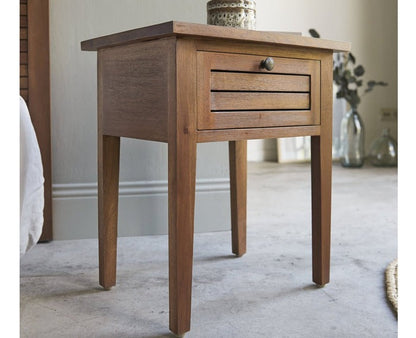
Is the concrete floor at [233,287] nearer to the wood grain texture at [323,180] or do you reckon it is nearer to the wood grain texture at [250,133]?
the wood grain texture at [323,180]

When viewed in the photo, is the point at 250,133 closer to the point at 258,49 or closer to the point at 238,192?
the point at 258,49

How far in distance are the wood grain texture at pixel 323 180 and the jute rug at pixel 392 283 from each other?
16cm

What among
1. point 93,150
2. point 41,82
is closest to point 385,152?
point 93,150

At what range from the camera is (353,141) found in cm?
397

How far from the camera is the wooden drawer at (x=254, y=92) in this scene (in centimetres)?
116

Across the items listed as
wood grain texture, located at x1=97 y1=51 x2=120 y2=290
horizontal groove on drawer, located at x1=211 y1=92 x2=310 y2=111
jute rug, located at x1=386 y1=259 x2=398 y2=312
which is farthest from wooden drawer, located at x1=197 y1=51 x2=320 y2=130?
jute rug, located at x1=386 y1=259 x2=398 y2=312

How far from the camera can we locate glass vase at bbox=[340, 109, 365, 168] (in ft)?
13.0

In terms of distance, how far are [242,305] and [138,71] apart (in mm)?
616

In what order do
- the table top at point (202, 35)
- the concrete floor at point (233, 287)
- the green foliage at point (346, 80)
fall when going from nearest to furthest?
the table top at point (202, 35)
the concrete floor at point (233, 287)
the green foliage at point (346, 80)

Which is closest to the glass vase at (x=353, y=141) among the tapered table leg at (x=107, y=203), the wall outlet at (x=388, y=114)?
the wall outlet at (x=388, y=114)

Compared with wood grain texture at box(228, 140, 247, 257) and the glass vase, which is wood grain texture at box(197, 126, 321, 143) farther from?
the glass vase

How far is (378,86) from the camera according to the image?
452cm
